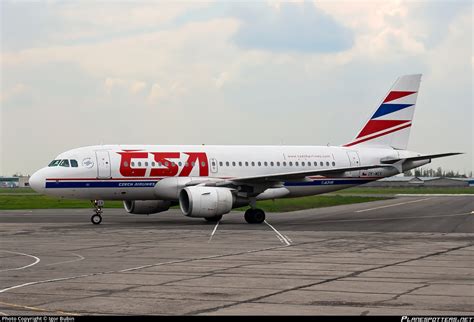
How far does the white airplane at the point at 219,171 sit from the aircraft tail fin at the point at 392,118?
0.06 metres

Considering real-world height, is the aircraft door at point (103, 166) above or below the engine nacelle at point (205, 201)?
above

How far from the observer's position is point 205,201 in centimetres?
3412

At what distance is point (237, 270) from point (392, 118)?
92.8 feet

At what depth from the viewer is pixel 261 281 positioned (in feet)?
52.0

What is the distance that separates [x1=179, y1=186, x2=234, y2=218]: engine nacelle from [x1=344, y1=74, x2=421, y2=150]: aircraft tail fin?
1174 cm

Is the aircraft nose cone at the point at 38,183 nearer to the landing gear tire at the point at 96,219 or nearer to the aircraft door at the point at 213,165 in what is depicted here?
the landing gear tire at the point at 96,219

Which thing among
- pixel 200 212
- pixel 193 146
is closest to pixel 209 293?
pixel 200 212

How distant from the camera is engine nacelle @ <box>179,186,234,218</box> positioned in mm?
33969

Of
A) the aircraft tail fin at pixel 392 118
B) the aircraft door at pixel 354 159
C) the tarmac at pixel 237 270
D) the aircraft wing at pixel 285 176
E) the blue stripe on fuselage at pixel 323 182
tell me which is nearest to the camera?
the tarmac at pixel 237 270

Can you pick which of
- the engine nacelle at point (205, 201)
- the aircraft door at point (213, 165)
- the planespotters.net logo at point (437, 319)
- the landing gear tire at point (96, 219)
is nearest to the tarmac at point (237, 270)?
the planespotters.net logo at point (437, 319)

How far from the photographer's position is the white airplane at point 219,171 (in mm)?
35312

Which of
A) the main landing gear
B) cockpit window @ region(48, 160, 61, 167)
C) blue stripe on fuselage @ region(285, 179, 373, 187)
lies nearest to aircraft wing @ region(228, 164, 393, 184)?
blue stripe on fuselage @ region(285, 179, 373, 187)

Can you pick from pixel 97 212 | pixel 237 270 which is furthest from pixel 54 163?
pixel 237 270

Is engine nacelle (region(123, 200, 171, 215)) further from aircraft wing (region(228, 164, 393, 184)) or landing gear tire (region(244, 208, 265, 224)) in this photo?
landing gear tire (region(244, 208, 265, 224))
